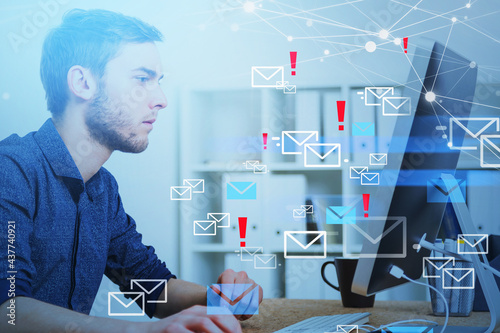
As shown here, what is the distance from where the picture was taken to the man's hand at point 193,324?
27.9 inches

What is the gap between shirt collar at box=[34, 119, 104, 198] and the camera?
3.64 feet

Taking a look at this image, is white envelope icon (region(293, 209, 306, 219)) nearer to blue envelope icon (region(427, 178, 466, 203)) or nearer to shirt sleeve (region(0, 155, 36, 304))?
blue envelope icon (region(427, 178, 466, 203))

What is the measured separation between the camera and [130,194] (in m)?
1.23

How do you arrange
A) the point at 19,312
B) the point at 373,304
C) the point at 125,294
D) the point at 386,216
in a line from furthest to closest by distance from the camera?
the point at 125,294
the point at 373,304
the point at 19,312
the point at 386,216

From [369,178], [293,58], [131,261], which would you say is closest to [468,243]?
[369,178]

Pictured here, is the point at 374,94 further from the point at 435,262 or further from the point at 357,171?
the point at 435,262

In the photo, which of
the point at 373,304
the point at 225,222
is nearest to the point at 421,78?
the point at 373,304

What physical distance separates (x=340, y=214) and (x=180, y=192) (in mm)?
445

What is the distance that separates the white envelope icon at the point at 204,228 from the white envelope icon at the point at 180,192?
0.26 feet

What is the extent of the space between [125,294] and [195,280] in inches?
7.3

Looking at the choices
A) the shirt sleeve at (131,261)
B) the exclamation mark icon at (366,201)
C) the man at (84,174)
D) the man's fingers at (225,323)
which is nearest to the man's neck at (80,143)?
the man at (84,174)

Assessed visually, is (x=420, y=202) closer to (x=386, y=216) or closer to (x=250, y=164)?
(x=386, y=216)

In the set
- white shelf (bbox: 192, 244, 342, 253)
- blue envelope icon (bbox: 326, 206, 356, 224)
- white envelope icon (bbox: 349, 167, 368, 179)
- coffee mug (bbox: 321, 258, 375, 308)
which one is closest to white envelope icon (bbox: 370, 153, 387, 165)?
white envelope icon (bbox: 349, 167, 368, 179)

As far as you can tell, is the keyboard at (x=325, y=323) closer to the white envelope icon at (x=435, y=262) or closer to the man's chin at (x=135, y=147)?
the white envelope icon at (x=435, y=262)
